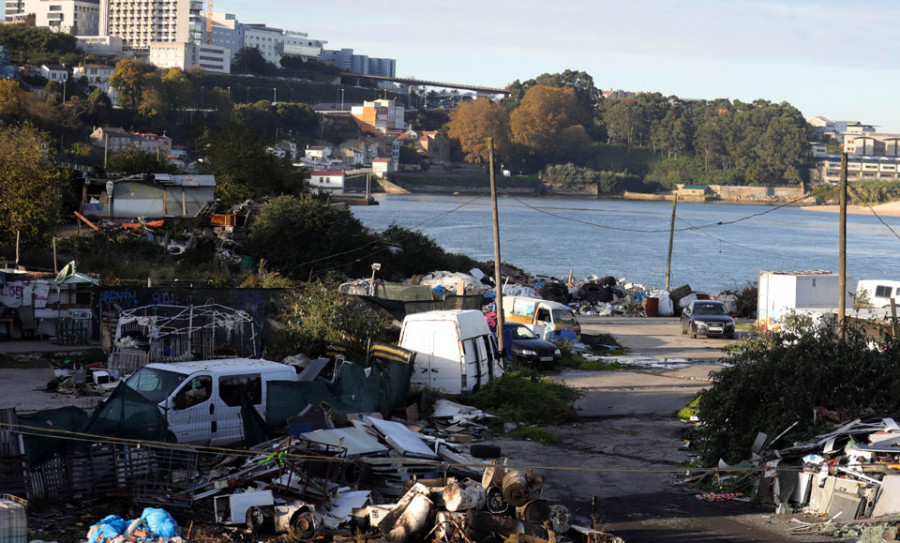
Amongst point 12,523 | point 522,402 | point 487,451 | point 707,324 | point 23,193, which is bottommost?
point 707,324

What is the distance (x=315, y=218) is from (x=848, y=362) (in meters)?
24.3

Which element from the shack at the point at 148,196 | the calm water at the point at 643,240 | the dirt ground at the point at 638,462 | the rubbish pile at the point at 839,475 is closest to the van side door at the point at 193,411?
the dirt ground at the point at 638,462

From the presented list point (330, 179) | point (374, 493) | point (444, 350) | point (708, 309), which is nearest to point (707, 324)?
point (708, 309)

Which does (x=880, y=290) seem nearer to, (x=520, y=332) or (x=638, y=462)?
(x=520, y=332)

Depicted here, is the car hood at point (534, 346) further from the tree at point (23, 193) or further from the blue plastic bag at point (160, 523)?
the tree at point (23, 193)

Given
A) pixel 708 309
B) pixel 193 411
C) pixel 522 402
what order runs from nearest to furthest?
pixel 193 411 → pixel 522 402 → pixel 708 309

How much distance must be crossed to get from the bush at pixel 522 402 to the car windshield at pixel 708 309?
15868 millimetres

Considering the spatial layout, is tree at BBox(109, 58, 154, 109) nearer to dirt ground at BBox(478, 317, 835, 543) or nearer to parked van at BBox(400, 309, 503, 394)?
dirt ground at BBox(478, 317, 835, 543)

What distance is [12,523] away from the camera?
315 inches

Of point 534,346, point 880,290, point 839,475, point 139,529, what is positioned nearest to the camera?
point 139,529

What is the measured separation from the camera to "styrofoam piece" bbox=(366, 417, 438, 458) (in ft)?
37.1

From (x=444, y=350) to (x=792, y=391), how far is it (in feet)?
20.3

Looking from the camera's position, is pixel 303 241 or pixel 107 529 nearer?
pixel 107 529

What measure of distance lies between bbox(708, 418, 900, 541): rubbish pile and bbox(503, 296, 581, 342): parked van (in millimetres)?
13831
